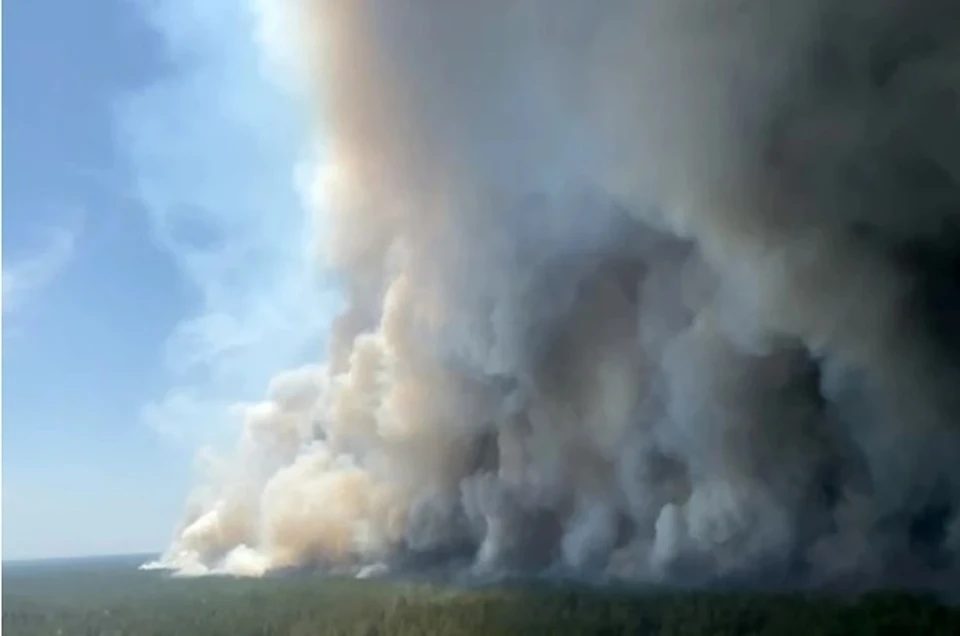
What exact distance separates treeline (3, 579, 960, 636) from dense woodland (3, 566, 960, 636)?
2 cm

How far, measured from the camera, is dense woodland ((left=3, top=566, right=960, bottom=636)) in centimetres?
1563

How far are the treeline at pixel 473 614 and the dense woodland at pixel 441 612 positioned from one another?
0.8 inches

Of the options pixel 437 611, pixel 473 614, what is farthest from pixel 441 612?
pixel 473 614

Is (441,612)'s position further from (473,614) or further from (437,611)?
(473,614)

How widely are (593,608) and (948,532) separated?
6.31 m

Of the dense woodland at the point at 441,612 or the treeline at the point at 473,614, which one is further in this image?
the dense woodland at the point at 441,612

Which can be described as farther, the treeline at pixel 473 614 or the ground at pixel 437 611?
the ground at pixel 437 611

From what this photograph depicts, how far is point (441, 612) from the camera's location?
60.1 ft

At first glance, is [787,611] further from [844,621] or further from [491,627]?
[491,627]

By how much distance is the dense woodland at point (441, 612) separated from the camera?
15.6 m

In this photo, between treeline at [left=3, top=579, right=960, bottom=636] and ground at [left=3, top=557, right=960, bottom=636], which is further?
ground at [left=3, top=557, right=960, bottom=636]

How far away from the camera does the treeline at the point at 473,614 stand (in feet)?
50.9

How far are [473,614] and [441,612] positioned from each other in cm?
84

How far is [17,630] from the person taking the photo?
54.6 feet
